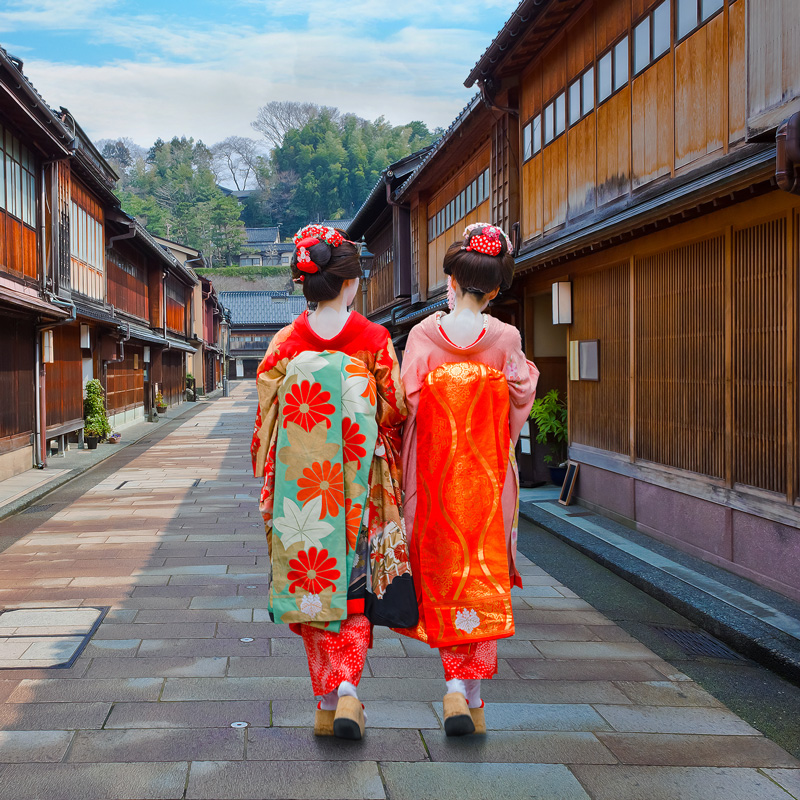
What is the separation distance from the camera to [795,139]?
15.0 feet

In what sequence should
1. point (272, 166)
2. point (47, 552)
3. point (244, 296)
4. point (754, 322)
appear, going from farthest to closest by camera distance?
point (272, 166) → point (244, 296) → point (47, 552) → point (754, 322)

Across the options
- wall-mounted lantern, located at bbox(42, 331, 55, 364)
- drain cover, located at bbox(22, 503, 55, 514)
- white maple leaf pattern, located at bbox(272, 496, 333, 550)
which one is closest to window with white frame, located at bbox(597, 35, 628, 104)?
white maple leaf pattern, located at bbox(272, 496, 333, 550)

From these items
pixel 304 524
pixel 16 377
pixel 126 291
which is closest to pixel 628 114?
pixel 304 524

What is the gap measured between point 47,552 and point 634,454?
6.35 meters

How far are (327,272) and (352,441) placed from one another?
82 cm

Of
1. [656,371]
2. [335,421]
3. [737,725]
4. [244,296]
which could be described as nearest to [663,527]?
[656,371]

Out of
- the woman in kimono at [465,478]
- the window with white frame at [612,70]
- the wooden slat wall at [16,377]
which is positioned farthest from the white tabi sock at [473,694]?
the wooden slat wall at [16,377]

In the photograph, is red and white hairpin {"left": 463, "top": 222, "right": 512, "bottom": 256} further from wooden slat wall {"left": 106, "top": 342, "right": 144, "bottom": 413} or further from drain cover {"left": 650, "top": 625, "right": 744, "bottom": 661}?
wooden slat wall {"left": 106, "top": 342, "right": 144, "bottom": 413}

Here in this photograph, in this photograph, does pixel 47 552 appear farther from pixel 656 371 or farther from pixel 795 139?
pixel 795 139

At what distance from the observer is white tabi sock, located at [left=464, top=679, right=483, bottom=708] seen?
3.74 meters

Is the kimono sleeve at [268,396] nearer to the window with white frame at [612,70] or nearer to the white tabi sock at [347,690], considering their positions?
the white tabi sock at [347,690]

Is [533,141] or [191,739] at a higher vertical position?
[533,141]

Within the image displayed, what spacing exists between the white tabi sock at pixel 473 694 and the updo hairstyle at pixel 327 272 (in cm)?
197

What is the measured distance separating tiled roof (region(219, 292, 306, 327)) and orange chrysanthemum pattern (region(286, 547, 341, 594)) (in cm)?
7321
